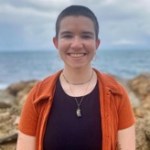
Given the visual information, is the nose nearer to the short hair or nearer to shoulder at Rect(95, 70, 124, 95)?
the short hair

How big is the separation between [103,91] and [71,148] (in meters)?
0.39

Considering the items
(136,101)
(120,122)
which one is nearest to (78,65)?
(120,122)

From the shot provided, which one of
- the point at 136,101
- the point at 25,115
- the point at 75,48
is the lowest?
the point at 136,101

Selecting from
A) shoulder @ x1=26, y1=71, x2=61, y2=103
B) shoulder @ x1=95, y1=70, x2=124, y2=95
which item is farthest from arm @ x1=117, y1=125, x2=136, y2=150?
shoulder @ x1=26, y1=71, x2=61, y2=103

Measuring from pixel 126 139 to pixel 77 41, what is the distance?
66 cm

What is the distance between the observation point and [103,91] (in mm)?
2428

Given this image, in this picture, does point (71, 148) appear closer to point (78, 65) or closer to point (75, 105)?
point (75, 105)

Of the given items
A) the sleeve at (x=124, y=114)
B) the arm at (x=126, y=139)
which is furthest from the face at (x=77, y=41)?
the arm at (x=126, y=139)

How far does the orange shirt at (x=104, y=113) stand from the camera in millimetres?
2383

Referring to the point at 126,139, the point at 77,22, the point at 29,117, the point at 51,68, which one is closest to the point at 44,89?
the point at 29,117

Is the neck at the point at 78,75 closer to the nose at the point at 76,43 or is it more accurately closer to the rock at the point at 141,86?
the nose at the point at 76,43

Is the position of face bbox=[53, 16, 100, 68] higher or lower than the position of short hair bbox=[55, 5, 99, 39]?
lower

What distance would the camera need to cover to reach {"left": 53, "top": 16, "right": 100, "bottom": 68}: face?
7.77 ft

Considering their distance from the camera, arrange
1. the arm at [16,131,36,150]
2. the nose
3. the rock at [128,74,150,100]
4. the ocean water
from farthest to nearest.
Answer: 1. the ocean water
2. the rock at [128,74,150,100]
3. the arm at [16,131,36,150]
4. the nose
